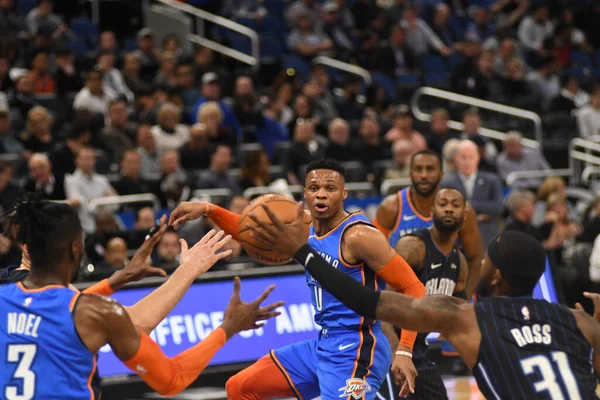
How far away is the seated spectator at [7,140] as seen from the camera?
459 inches

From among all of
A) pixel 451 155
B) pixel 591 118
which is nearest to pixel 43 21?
pixel 451 155

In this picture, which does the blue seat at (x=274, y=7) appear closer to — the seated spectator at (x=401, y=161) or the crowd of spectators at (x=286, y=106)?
the crowd of spectators at (x=286, y=106)

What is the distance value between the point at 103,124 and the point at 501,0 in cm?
994

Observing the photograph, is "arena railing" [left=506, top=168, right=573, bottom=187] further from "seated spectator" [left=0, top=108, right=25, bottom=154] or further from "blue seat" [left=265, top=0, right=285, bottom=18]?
"seated spectator" [left=0, top=108, right=25, bottom=154]

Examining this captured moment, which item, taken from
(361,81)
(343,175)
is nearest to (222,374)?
(343,175)

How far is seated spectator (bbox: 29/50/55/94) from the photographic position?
12.9m

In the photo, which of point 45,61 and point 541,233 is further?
point 45,61

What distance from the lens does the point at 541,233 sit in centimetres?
1193

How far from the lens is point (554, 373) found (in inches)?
162

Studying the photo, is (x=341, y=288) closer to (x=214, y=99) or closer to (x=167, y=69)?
(x=214, y=99)

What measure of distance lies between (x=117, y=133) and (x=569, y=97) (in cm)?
823

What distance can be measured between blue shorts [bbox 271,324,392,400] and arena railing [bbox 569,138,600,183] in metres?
9.82

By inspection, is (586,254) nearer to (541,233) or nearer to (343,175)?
(541,233)

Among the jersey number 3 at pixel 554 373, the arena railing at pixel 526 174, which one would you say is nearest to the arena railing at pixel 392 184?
the arena railing at pixel 526 174
